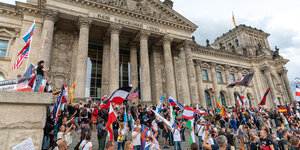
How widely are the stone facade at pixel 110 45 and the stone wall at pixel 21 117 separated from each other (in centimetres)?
1165

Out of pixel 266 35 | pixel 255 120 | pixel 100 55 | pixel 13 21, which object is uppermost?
pixel 266 35

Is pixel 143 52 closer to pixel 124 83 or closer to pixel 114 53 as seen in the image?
pixel 114 53

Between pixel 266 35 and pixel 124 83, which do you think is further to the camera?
pixel 266 35

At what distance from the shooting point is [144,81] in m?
17.8

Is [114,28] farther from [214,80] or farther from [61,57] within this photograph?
[214,80]

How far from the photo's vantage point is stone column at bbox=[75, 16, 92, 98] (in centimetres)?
1442

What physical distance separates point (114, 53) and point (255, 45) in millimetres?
35900

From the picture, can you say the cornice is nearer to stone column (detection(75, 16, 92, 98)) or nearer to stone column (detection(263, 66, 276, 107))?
stone column (detection(75, 16, 92, 98))

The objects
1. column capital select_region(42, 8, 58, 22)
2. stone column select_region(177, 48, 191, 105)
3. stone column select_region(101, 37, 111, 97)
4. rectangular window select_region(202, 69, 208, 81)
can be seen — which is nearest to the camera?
column capital select_region(42, 8, 58, 22)

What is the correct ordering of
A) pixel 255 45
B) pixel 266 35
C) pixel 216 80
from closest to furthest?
1. pixel 216 80
2. pixel 255 45
3. pixel 266 35

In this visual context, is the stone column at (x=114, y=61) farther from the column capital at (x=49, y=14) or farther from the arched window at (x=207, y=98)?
the arched window at (x=207, y=98)

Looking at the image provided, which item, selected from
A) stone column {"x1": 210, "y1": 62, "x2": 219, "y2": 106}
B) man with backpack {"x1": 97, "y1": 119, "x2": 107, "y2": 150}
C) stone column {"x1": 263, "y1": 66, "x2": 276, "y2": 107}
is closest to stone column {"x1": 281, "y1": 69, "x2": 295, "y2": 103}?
stone column {"x1": 263, "y1": 66, "x2": 276, "y2": 107}

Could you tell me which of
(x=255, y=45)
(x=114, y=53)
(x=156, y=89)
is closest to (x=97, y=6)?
(x=114, y=53)

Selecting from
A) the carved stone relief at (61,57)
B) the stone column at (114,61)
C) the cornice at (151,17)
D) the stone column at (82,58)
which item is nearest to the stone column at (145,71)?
the cornice at (151,17)
